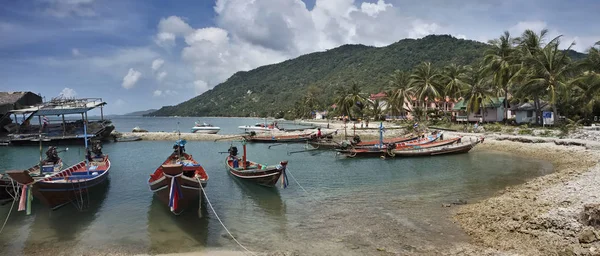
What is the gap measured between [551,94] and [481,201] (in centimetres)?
2812

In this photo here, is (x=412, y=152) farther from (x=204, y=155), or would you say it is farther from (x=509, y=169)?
(x=204, y=155)

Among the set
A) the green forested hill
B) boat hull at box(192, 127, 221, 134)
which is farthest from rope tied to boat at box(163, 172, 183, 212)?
the green forested hill

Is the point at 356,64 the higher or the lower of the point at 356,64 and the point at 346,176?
the higher

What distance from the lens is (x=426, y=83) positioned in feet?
173

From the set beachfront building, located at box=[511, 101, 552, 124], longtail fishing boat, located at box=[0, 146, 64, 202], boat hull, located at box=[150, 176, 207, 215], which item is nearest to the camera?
boat hull, located at box=[150, 176, 207, 215]

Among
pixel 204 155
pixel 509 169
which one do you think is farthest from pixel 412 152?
pixel 204 155

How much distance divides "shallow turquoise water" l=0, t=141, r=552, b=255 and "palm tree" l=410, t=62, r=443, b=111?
26.7m

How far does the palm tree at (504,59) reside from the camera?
4072 cm

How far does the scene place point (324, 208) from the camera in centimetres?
1463

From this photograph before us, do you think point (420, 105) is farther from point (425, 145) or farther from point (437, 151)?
point (437, 151)

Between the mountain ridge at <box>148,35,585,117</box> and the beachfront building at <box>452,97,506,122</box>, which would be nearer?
the beachfront building at <box>452,97,506,122</box>

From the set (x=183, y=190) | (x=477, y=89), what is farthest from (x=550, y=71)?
(x=183, y=190)

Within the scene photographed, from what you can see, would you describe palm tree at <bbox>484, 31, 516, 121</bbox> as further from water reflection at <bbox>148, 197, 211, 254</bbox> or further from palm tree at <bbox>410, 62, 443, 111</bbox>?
water reflection at <bbox>148, 197, 211, 254</bbox>

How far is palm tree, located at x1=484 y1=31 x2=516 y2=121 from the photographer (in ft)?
134
